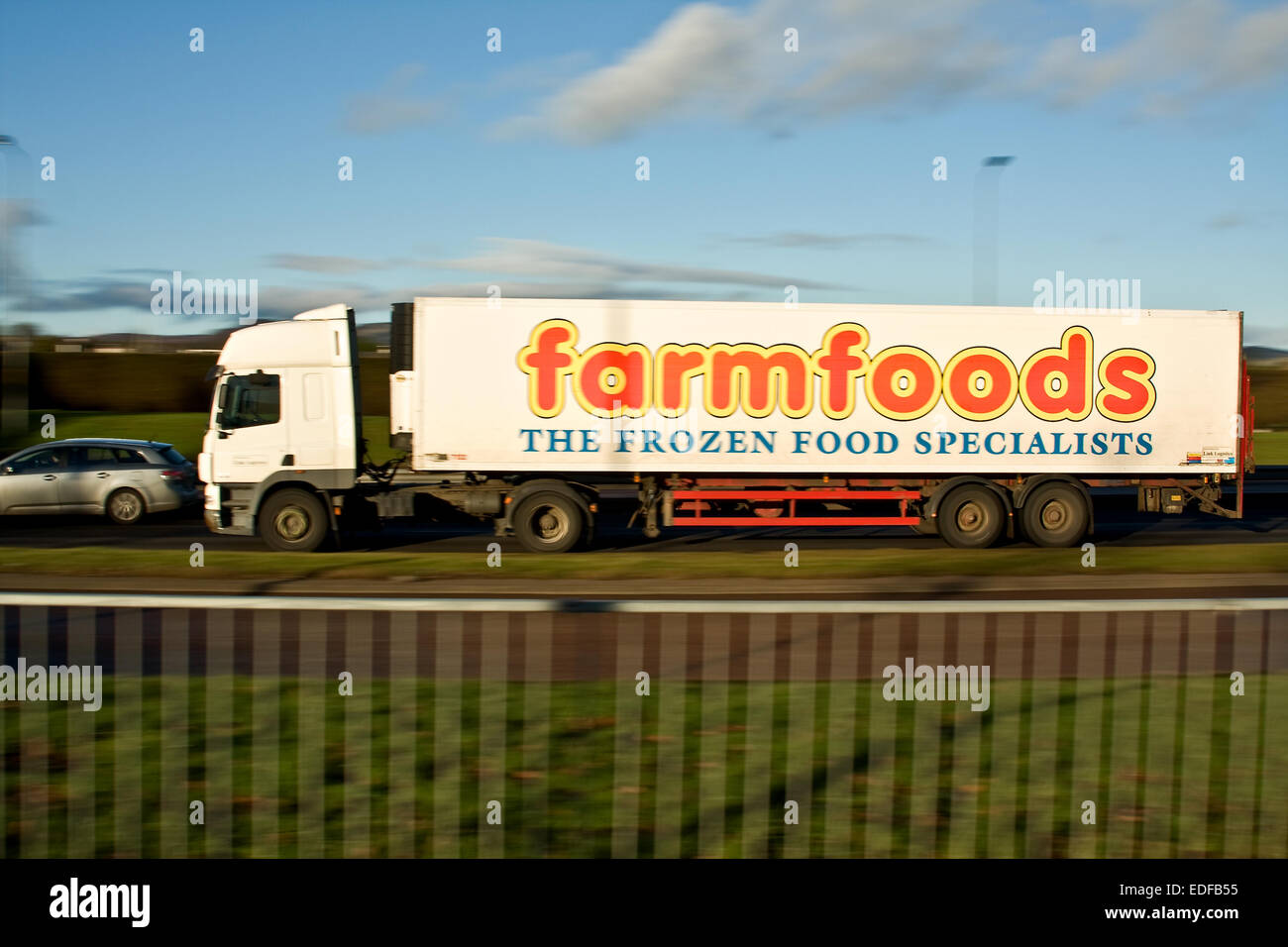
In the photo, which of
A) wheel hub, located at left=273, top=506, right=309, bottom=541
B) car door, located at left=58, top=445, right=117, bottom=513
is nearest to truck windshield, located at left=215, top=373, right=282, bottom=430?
wheel hub, located at left=273, top=506, right=309, bottom=541

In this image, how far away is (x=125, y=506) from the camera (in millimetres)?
18422

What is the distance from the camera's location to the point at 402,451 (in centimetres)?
1571

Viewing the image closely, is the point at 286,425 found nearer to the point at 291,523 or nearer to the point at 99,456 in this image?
the point at 291,523

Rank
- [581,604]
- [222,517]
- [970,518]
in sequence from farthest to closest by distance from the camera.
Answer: [970,518] < [222,517] < [581,604]

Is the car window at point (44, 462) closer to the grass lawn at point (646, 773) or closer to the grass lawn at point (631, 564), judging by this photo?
the grass lawn at point (631, 564)

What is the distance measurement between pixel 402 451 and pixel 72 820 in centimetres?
1204

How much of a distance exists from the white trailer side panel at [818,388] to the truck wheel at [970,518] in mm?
459

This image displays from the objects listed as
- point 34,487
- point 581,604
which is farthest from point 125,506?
point 581,604

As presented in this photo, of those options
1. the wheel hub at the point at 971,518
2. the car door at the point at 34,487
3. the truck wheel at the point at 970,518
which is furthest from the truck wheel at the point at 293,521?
the wheel hub at the point at 971,518

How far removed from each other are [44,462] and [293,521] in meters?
6.60

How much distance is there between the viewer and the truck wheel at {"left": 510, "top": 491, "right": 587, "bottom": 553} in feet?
49.9
